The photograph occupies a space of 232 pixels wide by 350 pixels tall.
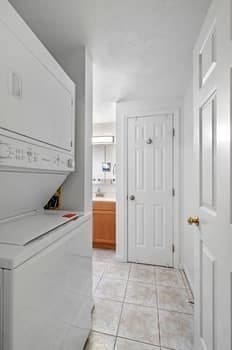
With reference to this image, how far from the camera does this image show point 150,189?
9.03 ft

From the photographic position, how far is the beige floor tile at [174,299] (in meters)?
1.81

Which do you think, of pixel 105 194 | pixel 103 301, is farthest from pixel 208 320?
pixel 105 194

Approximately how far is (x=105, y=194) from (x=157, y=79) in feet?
7.85

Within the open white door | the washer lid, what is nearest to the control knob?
the washer lid

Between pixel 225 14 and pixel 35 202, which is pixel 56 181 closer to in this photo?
pixel 35 202

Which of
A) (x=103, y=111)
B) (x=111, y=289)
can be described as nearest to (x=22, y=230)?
(x=111, y=289)

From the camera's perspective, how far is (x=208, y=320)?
1021mm

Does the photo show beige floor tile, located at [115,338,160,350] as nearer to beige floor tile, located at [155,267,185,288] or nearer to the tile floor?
the tile floor

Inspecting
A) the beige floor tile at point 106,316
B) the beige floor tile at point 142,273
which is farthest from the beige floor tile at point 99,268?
the beige floor tile at point 106,316

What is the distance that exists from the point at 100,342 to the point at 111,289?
2.25 feet

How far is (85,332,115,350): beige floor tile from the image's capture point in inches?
54.2

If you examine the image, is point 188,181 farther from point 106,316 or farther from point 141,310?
point 106,316

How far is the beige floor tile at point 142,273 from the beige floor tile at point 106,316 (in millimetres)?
538

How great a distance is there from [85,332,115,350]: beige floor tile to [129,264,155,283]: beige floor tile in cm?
89
